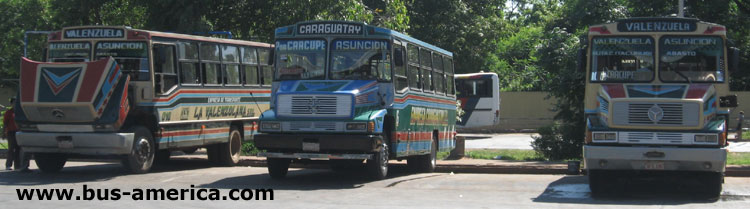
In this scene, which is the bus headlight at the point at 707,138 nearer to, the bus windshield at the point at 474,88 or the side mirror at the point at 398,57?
the side mirror at the point at 398,57

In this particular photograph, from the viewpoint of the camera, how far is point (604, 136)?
1320 centimetres

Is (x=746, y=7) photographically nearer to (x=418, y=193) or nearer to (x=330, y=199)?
(x=418, y=193)

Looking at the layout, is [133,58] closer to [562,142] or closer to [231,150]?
[231,150]

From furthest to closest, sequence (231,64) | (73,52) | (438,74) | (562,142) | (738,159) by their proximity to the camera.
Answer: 1. (562,142)
2. (738,159)
3. (231,64)
4. (438,74)
5. (73,52)

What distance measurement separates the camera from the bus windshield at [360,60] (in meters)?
15.9

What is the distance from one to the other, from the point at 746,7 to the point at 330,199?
12.0m

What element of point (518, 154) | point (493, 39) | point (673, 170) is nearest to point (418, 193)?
point (673, 170)

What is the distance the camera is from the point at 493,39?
147 feet

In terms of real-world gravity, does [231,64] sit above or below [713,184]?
above

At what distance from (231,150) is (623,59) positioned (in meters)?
9.21

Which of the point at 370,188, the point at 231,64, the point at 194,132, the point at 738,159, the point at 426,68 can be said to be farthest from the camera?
the point at 738,159

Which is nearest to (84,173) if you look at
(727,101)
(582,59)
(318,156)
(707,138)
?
(318,156)

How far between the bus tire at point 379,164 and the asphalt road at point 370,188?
157 mm

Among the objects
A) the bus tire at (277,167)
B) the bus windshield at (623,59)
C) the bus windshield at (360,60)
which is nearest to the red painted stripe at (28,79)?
the bus tire at (277,167)
